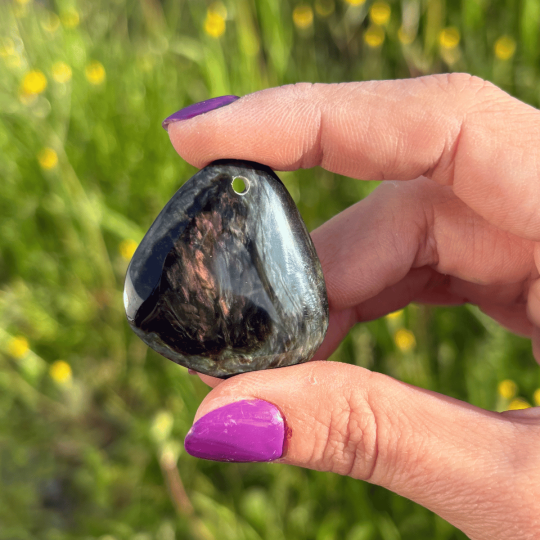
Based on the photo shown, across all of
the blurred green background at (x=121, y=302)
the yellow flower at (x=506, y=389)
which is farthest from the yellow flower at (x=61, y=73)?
the yellow flower at (x=506, y=389)

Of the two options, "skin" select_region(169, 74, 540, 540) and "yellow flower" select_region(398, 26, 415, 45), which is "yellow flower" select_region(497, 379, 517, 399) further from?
"yellow flower" select_region(398, 26, 415, 45)

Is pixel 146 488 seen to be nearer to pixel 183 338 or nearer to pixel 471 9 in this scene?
pixel 183 338

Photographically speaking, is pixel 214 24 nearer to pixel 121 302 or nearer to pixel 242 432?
pixel 121 302

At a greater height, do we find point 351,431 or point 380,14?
point 380,14

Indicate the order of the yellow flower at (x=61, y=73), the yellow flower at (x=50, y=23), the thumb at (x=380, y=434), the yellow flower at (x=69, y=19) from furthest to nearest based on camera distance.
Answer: the yellow flower at (x=50, y=23) → the yellow flower at (x=69, y=19) → the yellow flower at (x=61, y=73) → the thumb at (x=380, y=434)

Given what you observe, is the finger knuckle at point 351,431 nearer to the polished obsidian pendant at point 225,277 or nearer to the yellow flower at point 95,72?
the polished obsidian pendant at point 225,277

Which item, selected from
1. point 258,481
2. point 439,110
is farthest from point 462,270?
point 258,481

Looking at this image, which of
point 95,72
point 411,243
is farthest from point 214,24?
point 411,243
